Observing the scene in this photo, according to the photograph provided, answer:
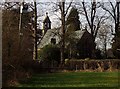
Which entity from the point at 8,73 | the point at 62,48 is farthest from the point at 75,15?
the point at 8,73

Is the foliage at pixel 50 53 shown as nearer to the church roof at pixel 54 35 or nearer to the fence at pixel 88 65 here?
the church roof at pixel 54 35

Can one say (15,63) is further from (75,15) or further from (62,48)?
(75,15)

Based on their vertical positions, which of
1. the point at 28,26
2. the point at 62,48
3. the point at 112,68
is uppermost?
the point at 28,26

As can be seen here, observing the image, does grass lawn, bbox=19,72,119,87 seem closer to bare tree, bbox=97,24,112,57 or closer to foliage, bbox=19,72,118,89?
foliage, bbox=19,72,118,89

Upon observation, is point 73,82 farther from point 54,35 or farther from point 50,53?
point 54,35

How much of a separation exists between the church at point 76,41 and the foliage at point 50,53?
104 centimetres

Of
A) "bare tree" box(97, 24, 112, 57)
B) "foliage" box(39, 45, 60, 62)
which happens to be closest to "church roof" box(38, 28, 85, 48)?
"foliage" box(39, 45, 60, 62)

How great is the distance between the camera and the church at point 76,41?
1442 inches

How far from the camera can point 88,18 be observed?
37469 millimetres

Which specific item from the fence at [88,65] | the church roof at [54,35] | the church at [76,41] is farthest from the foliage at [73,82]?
the church at [76,41]

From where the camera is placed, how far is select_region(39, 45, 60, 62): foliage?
34781 mm

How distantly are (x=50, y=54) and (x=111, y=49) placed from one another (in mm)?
8071

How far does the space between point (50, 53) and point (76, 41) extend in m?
4.50

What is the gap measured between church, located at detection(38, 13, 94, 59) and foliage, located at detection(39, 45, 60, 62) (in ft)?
3.40
